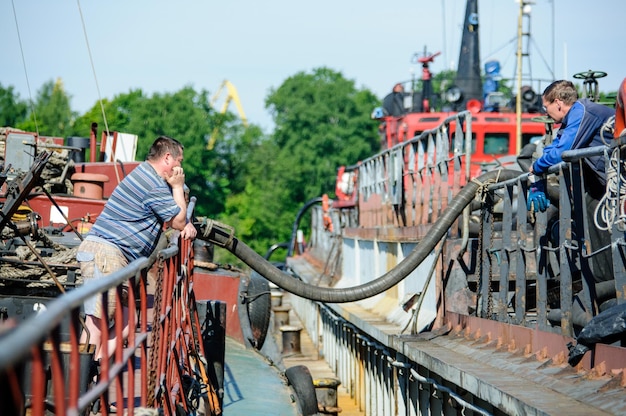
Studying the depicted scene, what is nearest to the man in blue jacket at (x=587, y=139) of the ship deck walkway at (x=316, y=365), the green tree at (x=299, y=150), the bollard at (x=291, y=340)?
the ship deck walkway at (x=316, y=365)

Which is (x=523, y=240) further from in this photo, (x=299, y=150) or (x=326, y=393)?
(x=299, y=150)

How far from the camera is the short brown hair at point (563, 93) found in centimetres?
703

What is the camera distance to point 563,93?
704cm

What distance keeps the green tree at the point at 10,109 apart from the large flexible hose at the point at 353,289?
79498 millimetres

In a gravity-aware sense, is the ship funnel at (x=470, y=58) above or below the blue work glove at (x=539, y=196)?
above

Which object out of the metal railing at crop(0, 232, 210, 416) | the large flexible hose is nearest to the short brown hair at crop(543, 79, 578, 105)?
the large flexible hose

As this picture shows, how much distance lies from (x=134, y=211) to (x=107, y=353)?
2.78 metres

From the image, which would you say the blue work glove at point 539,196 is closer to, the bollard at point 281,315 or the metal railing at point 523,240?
the metal railing at point 523,240

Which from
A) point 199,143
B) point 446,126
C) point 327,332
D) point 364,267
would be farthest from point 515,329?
point 199,143

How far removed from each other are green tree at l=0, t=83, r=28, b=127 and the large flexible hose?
79498 millimetres

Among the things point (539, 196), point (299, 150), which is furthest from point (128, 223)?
point (299, 150)

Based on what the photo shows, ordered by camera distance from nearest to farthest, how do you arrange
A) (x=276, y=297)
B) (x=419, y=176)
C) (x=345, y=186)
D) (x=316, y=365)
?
(x=419, y=176)
(x=316, y=365)
(x=345, y=186)
(x=276, y=297)

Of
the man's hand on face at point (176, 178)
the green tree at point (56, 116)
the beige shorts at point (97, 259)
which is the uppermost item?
the green tree at point (56, 116)

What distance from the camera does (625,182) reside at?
5621mm
